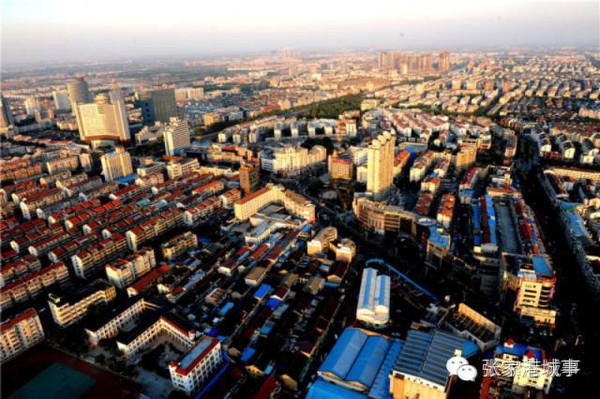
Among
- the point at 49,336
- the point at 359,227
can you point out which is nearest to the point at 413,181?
the point at 359,227

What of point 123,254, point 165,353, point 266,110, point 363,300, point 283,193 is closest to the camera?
point 165,353

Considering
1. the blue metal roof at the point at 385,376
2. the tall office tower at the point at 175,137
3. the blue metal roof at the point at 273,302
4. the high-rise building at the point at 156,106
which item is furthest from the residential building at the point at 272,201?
the high-rise building at the point at 156,106

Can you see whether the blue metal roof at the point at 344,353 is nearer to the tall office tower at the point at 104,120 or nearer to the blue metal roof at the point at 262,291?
the blue metal roof at the point at 262,291

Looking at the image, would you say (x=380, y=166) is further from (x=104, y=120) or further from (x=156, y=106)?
(x=156, y=106)

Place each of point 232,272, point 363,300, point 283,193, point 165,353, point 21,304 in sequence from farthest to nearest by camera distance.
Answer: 1. point 283,193
2. point 232,272
3. point 21,304
4. point 363,300
5. point 165,353

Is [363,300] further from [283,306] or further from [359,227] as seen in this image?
[359,227]
